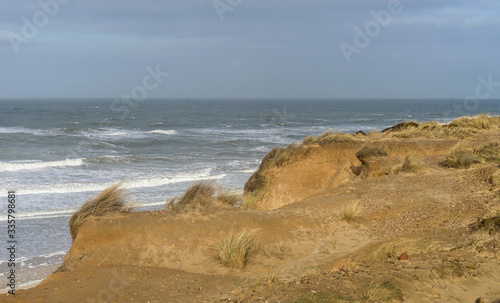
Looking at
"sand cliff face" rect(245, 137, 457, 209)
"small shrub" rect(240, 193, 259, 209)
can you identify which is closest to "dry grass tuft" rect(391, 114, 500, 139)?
"sand cliff face" rect(245, 137, 457, 209)

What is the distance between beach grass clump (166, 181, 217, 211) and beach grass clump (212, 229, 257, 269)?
1.37m

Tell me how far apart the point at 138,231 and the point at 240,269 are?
5.83ft

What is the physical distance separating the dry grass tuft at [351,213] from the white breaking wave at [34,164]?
18.9 meters

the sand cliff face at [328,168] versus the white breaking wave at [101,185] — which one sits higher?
the sand cliff face at [328,168]

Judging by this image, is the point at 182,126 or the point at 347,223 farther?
the point at 182,126

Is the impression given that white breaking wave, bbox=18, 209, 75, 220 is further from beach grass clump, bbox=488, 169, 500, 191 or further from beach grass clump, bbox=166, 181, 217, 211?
beach grass clump, bbox=488, 169, 500, 191

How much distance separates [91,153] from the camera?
94.9 ft

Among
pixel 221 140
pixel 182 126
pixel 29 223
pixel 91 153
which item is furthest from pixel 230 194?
pixel 182 126

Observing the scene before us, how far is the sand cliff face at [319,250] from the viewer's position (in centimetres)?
535

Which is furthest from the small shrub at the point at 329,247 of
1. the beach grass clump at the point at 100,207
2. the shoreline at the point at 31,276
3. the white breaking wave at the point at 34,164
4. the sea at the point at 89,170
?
the white breaking wave at the point at 34,164

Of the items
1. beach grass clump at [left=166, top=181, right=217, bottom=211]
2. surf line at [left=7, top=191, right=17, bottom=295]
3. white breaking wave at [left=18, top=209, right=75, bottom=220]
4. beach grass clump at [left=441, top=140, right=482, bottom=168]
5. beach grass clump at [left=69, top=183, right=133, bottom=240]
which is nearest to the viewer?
beach grass clump at [left=69, top=183, right=133, bottom=240]

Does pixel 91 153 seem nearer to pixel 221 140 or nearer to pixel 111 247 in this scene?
pixel 221 140

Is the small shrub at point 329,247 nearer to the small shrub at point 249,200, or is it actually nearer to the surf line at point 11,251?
the small shrub at point 249,200

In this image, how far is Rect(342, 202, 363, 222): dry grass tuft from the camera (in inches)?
330
